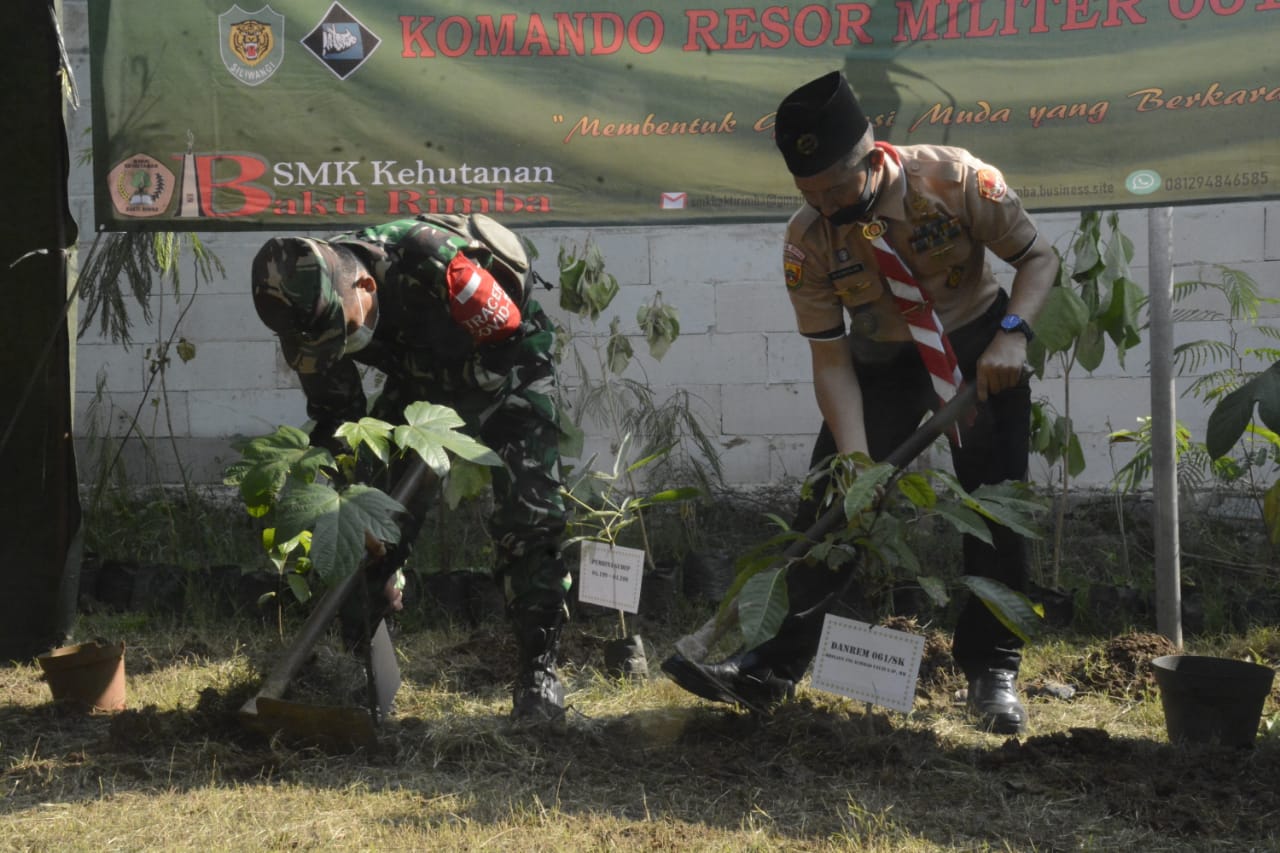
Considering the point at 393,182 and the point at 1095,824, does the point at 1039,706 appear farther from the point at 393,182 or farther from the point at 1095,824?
the point at 393,182

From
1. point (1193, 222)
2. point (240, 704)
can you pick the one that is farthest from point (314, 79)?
point (1193, 222)

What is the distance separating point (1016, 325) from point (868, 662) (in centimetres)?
86

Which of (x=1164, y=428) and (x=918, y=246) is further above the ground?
(x=918, y=246)

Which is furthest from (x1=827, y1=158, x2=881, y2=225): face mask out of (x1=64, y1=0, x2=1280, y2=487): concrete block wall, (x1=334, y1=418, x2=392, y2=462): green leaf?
(x1=64, y1=0, x2=1280, y2=487): concrete block wall

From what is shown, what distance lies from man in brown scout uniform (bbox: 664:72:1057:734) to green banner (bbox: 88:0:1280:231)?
3.08 feet

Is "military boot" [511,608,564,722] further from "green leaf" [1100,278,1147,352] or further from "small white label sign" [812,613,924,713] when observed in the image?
"green leaf" [1100,278,1147,352]

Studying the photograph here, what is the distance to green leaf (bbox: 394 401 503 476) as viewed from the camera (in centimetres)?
255

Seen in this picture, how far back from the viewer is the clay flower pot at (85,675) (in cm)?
→ 322

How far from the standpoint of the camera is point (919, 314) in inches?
115

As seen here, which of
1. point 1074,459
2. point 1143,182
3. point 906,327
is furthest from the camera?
point 1074,459

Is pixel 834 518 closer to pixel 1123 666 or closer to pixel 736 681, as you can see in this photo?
pixel 736 681

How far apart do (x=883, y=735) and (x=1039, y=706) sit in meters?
0.71

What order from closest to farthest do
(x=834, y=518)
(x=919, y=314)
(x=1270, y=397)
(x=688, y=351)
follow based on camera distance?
(x=1270, y=397) < (x=834, y=518) < (x=919, y=314) < (x=688, y=351)

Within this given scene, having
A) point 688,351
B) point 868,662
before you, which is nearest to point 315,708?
point 868,662
